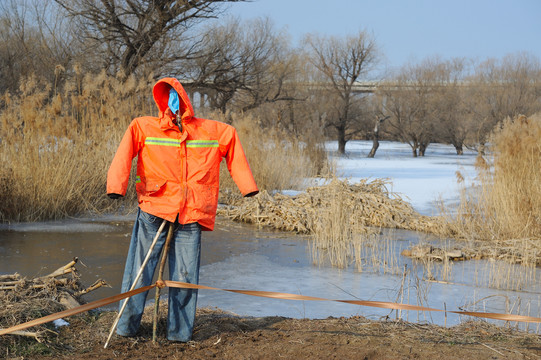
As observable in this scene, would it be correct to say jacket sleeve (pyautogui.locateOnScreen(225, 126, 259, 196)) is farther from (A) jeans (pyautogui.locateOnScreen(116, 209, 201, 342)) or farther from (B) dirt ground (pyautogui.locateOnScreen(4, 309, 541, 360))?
(B) dirt ground (pyautogui.locateOnScreen(4, 309, 541, 360))

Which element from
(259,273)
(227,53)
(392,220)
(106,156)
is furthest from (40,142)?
(227,53)

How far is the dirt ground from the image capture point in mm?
3357

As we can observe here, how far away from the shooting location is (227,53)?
27.1 metres

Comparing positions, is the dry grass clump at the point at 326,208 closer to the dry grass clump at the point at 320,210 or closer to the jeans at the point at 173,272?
the dry grass clump at the point at 320,210

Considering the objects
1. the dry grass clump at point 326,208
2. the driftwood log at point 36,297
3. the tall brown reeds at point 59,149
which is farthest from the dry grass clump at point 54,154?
the driftwood log at point 36,297

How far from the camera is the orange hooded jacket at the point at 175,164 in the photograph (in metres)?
3.61

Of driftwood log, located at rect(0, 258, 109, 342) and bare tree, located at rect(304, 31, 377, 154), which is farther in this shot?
bare tree, located at rect(304, 31, 377, 154)

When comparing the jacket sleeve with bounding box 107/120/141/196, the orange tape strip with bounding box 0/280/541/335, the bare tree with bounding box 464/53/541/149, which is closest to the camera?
the orange tape strip with bounding box 0/280/541/335

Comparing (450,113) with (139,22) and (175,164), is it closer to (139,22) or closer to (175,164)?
(139,22)

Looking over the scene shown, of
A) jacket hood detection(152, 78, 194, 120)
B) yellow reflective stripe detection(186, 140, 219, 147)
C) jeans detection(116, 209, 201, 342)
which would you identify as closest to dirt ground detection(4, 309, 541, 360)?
jeans detection(116, 209, 201, 342)

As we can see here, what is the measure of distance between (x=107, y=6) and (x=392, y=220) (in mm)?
14191

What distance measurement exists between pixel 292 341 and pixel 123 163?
4.88 ft

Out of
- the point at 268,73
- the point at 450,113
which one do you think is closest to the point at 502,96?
the point at 450,113

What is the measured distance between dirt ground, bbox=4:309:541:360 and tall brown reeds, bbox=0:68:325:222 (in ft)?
18.7
